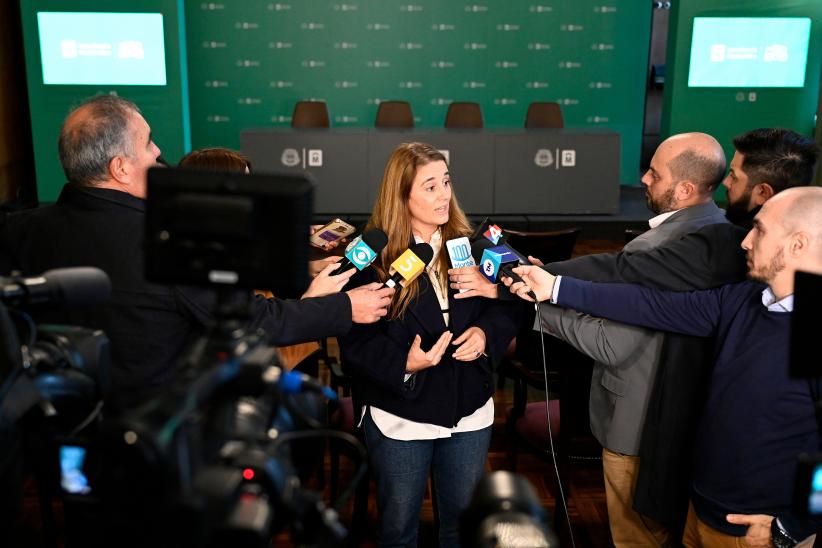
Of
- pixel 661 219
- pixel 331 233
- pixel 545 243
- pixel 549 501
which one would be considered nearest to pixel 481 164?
pixel 545 243

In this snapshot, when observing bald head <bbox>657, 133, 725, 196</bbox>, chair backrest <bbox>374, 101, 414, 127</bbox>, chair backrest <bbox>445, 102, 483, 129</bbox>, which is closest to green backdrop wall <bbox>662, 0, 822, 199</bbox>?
chair backrest <bbox>445, 102, 483, 129</bbox>

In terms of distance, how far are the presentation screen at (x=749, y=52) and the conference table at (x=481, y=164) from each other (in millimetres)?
2002

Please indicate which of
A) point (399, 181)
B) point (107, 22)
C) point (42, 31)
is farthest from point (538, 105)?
point (399, 181)

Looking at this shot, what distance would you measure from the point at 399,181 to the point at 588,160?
228 inches

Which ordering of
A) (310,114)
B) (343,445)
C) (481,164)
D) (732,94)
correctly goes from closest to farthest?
1. (343,445)
2. (481,164)
3. (310,114)
4. (732,94)

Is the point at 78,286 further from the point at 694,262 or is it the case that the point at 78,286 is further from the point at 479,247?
the point at 694,262

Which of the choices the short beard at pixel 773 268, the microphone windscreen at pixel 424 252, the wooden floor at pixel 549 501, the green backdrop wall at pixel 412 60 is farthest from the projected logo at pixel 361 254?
the green backdrop wall at pixel 412 60

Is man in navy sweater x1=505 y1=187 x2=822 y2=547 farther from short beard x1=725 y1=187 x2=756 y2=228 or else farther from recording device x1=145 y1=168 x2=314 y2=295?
recording device x1=145 y1=168 x2=314 y2=295

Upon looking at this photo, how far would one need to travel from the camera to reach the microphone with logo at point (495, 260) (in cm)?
Answer: 239

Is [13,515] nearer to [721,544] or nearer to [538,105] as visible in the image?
[721,544]

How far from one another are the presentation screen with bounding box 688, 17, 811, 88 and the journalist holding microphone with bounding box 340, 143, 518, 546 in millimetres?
7526

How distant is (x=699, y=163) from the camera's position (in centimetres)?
255

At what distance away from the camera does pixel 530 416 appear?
10.4 ft

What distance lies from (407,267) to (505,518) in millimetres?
1248
